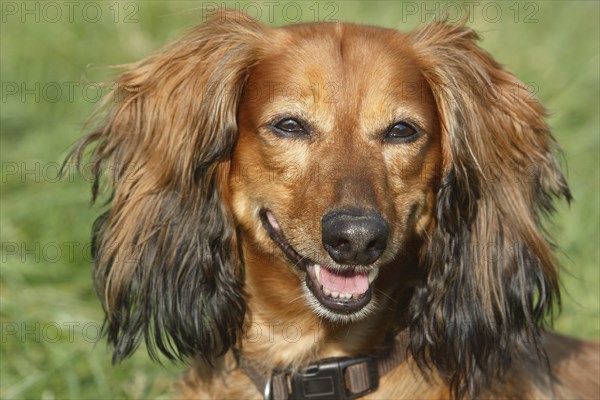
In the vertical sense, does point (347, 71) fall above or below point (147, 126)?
above

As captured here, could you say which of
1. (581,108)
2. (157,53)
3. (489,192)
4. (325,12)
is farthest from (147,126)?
(325,12)

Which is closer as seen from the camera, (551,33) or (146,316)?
(146,316)

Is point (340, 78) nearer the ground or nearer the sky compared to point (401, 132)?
nearer the sky

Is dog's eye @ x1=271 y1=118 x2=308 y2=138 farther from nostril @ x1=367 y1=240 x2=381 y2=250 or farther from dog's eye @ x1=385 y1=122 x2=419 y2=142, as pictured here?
nostril @ x1=367 y1=240 x2=381 y2=250

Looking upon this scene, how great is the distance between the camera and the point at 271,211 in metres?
3.91

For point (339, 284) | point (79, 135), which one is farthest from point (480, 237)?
point (79, 135)

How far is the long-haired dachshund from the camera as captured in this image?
12.8 ft

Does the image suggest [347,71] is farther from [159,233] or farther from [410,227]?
[159,233]

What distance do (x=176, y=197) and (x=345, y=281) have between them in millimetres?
736

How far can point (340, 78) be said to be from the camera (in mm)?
3893

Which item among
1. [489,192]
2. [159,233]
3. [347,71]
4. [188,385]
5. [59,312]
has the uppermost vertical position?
[347,71]

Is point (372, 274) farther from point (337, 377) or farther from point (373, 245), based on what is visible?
point (337, 377)

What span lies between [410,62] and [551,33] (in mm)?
6466

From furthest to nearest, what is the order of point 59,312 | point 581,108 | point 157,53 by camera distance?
point 581,108 → point 59,312 → point 157,53
